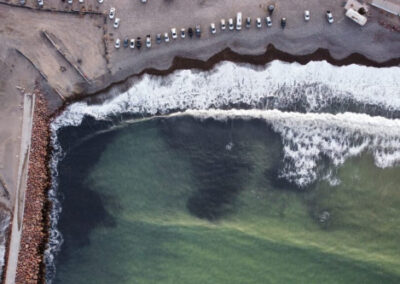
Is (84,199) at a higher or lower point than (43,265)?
higher

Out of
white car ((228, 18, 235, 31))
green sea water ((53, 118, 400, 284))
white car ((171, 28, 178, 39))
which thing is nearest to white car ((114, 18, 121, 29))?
white car ((171, 28, 178, 39))

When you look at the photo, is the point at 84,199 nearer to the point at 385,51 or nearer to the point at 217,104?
the point at 217,104

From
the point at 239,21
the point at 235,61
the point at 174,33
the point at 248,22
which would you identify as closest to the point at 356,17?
the point at 248,22

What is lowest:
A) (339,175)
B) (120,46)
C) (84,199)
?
(84,199)

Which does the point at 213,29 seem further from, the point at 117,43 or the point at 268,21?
the point at 117,43

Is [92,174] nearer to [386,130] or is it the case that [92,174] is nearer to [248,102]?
[248,102]

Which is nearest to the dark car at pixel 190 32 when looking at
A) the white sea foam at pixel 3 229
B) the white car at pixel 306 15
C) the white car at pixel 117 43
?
the white car at pixel 117 43

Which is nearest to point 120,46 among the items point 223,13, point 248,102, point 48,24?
point 48,24
